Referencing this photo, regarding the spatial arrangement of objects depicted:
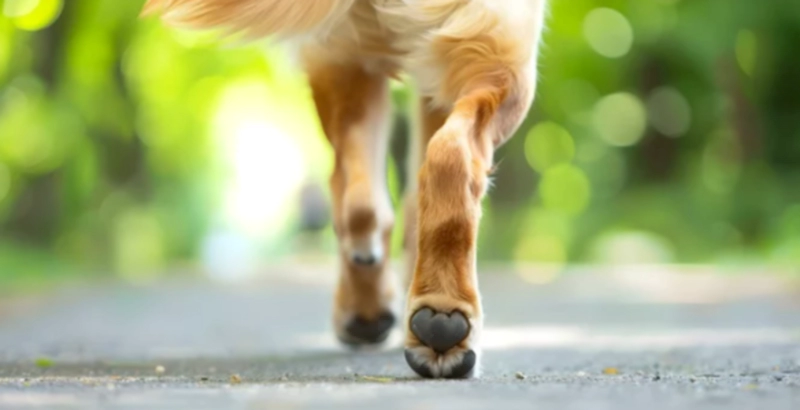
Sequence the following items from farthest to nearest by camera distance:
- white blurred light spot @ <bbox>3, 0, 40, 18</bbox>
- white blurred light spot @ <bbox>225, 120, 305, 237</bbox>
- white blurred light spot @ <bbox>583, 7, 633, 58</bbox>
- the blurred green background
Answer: white blurred light spot @ <bbox>225, 120, 305, 237</bbox>, white blurred light spot @ <bbox>583, 7, 633, 58</bbox>, the blurred green background, white blurred light spot @ <bbox>3, 0, 40, 18</bbox>

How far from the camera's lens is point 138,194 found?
18781mm

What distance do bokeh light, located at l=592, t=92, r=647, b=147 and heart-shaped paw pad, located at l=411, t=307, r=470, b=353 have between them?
56.2 ft

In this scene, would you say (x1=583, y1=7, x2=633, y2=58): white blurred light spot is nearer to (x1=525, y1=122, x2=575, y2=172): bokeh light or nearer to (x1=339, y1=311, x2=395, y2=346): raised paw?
(x1=525, y1=122, x2=575, y2=172): bokeh light

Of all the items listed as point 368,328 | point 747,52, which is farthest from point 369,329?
point 747,52

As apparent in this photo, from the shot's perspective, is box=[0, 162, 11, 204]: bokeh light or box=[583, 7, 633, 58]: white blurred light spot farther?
box=[583, 7, 633, 58]: white blurred light spot

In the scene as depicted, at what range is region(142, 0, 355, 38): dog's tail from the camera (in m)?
3.95

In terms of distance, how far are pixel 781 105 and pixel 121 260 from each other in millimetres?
8768

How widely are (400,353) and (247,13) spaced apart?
1627mm

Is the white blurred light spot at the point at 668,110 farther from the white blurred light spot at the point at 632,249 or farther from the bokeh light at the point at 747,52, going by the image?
the white blurred light spot at the point at 632,249

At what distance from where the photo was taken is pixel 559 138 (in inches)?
835

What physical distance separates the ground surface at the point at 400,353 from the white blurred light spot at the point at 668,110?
747 centimetres

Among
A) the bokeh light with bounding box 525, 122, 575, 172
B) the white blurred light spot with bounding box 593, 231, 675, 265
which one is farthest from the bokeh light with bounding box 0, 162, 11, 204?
the bokeh light with bounding box 525, 122, 575, 172

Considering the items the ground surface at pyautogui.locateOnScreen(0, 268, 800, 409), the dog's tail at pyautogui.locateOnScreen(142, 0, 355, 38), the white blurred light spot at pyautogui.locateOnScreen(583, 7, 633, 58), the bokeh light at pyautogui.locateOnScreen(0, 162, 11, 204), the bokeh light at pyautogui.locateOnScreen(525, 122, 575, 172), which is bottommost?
the ground surface at pyautogui.locateOnScreen(0, 268, 800, 409)

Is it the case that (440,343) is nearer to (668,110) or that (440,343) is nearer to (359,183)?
(359,183)
